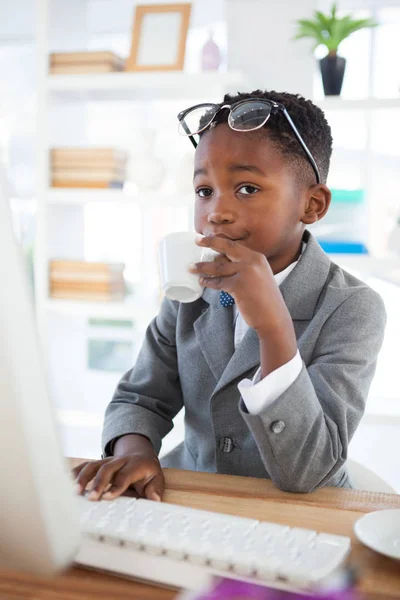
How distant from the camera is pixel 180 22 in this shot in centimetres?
313

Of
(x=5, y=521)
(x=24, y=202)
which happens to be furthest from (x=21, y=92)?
(x=5, y=521)

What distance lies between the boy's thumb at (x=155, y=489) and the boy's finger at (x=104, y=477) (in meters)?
0.05

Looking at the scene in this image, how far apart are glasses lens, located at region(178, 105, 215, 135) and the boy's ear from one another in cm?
25

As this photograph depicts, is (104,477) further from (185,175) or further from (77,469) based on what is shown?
(185,175)

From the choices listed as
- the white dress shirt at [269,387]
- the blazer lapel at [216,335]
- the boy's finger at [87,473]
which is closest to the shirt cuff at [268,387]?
the white dress shirt at [269,387]

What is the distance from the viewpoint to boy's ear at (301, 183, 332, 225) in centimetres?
142

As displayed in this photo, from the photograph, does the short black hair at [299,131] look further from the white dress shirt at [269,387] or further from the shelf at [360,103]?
the shelf at [360,103]

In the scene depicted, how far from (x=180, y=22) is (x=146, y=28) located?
17 cm

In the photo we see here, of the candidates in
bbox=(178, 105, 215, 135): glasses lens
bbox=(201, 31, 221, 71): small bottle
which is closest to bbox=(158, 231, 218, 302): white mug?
bbox=(178, 105, 215, 135): glasses lens

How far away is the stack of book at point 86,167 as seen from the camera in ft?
10.5

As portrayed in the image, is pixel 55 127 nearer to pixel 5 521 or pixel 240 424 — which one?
pixel 240 424

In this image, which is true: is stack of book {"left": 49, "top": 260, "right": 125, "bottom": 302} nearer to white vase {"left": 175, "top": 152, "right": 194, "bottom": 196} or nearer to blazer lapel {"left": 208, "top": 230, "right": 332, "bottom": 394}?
white vase {"left": 175, "top": 152, "right": 194, "bottom": 196}

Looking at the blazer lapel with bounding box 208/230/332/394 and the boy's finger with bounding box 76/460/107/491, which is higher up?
the blazer lapel with bounding box 208/230/332/394

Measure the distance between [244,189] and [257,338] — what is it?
28 centimetres
